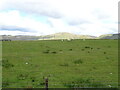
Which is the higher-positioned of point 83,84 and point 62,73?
point 62,73

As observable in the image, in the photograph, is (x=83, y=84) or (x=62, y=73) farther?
(x=62, y=73)

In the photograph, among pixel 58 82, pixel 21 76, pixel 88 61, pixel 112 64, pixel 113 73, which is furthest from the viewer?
pixel 88 61

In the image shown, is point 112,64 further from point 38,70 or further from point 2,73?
point 2,73

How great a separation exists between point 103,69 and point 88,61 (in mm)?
5463

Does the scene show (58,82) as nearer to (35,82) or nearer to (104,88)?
(35,82)

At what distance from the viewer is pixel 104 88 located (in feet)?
62.0

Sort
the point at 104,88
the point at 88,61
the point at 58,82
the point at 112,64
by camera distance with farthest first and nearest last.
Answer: the point at 88,61 → the point at 112,64 → the point at 58,82 → the point at 104,88

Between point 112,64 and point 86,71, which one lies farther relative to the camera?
point 112,64

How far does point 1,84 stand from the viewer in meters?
20.0

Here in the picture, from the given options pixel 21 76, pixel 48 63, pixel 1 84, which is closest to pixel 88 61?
pixel 48 63

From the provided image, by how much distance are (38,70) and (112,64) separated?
10.3 m

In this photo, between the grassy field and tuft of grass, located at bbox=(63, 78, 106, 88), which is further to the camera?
the grassy field

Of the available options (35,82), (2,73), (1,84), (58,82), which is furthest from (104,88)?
(2,73)

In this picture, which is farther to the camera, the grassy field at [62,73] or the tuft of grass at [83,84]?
the grassy field at [62,73]
